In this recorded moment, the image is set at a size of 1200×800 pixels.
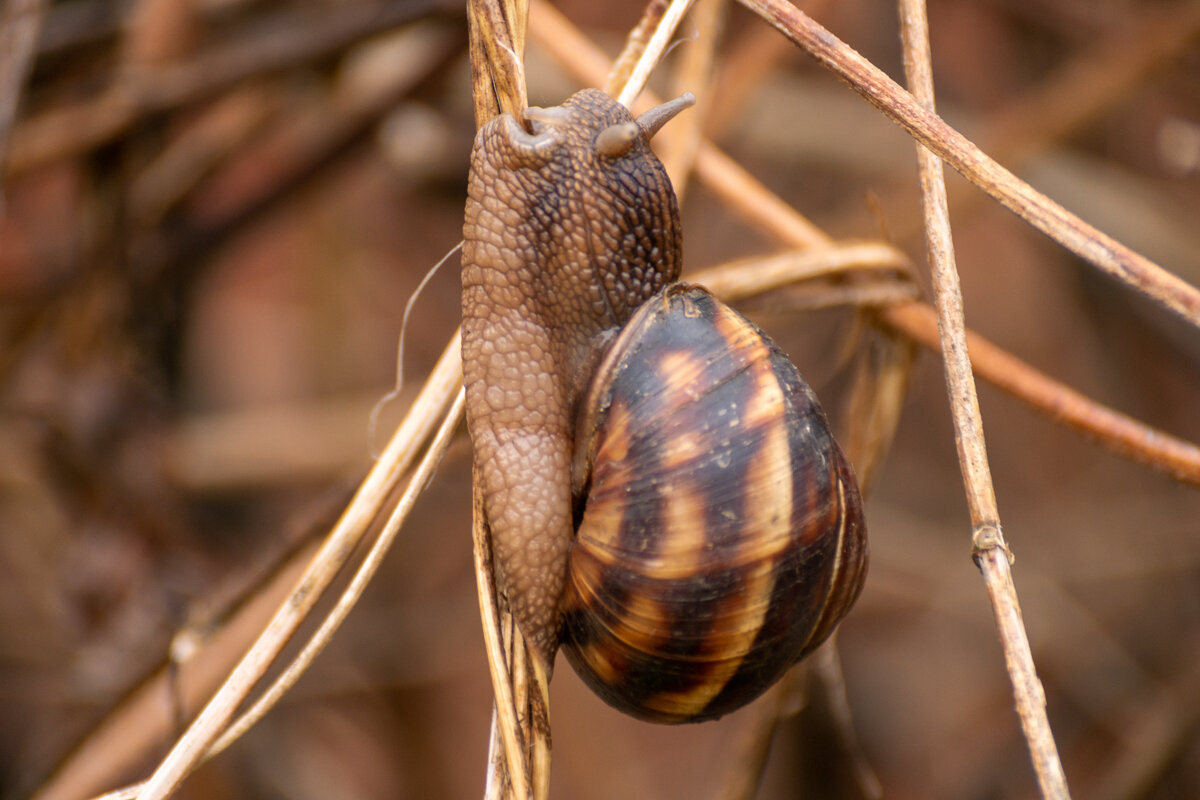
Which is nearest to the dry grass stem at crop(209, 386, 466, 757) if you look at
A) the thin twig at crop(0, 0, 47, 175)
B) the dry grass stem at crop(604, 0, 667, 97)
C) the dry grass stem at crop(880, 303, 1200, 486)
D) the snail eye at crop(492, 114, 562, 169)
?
the snail eye at crop(492, 114, 562, 169)

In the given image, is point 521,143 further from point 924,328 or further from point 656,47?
point 924,328

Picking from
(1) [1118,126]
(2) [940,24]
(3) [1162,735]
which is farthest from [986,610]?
(2) [940,24]

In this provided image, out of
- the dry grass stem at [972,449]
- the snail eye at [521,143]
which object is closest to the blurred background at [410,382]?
the dry grass stem at [972,449]

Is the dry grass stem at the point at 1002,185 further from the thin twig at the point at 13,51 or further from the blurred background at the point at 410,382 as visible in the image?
the thin twig at the point at 13,51

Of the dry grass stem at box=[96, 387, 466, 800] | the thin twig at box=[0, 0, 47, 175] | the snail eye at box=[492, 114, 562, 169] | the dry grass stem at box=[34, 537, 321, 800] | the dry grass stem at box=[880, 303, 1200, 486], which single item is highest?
the thin twig at box=[0, 0, 47, 175]

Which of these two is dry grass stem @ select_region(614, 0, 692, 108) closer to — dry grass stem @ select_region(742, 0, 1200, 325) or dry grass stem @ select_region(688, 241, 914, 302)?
dry grass stem @ select_region(742, 0, 1200, 325)

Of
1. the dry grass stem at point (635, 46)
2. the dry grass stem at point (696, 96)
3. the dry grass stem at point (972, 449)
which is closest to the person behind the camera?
the dry grass stem at point (972, 449)
